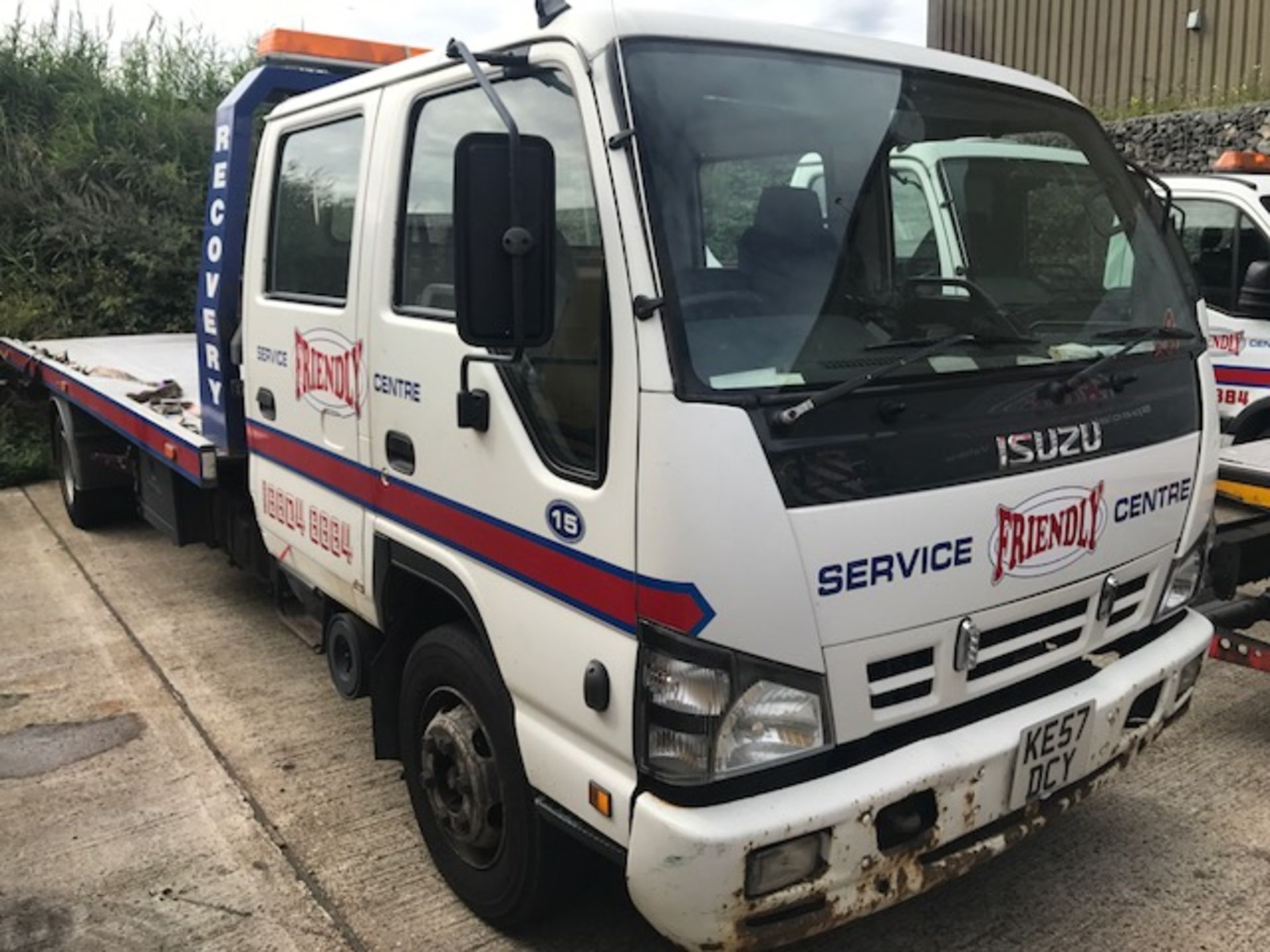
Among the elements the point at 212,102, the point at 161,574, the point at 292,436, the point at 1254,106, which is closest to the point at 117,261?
the point at 212,102

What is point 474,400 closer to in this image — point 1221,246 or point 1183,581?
point 1183,581

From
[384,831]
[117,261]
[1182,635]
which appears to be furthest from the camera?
[117,261]

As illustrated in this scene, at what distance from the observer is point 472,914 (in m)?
3.05

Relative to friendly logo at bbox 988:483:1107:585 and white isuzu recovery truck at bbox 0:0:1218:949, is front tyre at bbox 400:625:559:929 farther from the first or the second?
friendly logo at bbox 988:483:1107:585

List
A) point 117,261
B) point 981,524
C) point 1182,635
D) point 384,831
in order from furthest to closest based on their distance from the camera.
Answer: point 117,261, point 384,831, point 1182,635, point 981,524

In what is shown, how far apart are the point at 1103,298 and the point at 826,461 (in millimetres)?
1220

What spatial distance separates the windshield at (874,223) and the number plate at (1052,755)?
806 millimetres

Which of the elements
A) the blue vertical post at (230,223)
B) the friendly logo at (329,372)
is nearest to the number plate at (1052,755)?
the friendly logo at (329,372)

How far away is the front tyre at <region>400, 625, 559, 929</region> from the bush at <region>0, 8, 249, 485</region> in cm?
680

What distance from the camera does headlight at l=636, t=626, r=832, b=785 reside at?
7.12 ft

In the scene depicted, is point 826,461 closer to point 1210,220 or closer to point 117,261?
point 1210,220

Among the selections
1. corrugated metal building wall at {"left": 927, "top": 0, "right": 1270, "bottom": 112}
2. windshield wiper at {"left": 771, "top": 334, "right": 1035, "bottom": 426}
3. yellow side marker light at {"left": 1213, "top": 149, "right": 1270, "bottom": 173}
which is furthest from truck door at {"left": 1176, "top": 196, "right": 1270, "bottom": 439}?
corrugated metal building wall at {"left": 927, "top": 0, "right": 1270, "bottom": 112}

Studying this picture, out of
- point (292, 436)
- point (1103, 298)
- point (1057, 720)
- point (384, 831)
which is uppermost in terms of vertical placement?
point (1103, 298)

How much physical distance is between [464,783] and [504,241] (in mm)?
1405
